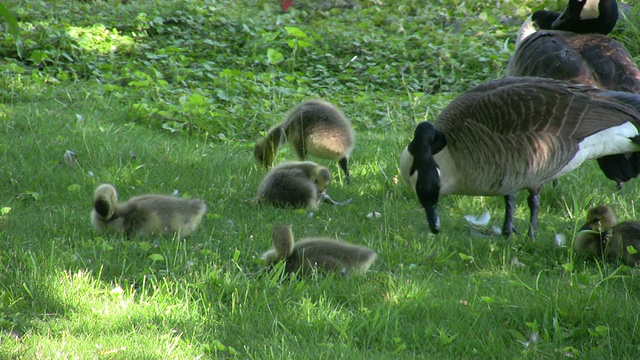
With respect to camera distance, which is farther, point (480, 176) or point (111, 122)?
point (111, 122)

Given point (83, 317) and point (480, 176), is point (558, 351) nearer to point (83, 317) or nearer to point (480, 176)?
point (480, 176)

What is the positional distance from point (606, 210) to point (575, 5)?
10.7 feet

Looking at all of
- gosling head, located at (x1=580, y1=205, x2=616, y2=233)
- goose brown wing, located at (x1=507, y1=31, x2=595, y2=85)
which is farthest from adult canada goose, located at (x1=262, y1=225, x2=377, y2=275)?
goose brown wing, located at (x1=507, y1=31, x2=595, y2=85)

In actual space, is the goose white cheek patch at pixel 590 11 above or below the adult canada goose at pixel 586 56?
above

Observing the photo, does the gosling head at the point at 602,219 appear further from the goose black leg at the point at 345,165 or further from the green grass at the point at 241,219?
the goose black leg at the point at 345,165

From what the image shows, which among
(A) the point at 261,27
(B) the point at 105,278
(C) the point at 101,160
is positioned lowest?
(A) the point at 261,27

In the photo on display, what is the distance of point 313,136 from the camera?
7789mm

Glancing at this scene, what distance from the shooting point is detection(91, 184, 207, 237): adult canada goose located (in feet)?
18.5

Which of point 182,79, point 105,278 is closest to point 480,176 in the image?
point 105,278

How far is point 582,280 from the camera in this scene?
4.98 m

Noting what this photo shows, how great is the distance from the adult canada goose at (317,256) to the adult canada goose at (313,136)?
258 cm

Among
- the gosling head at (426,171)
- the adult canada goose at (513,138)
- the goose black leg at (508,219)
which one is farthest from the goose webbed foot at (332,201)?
the goose black leg at (508,219)

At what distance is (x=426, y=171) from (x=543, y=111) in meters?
1.03

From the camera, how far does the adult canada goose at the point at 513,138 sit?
5855mm
